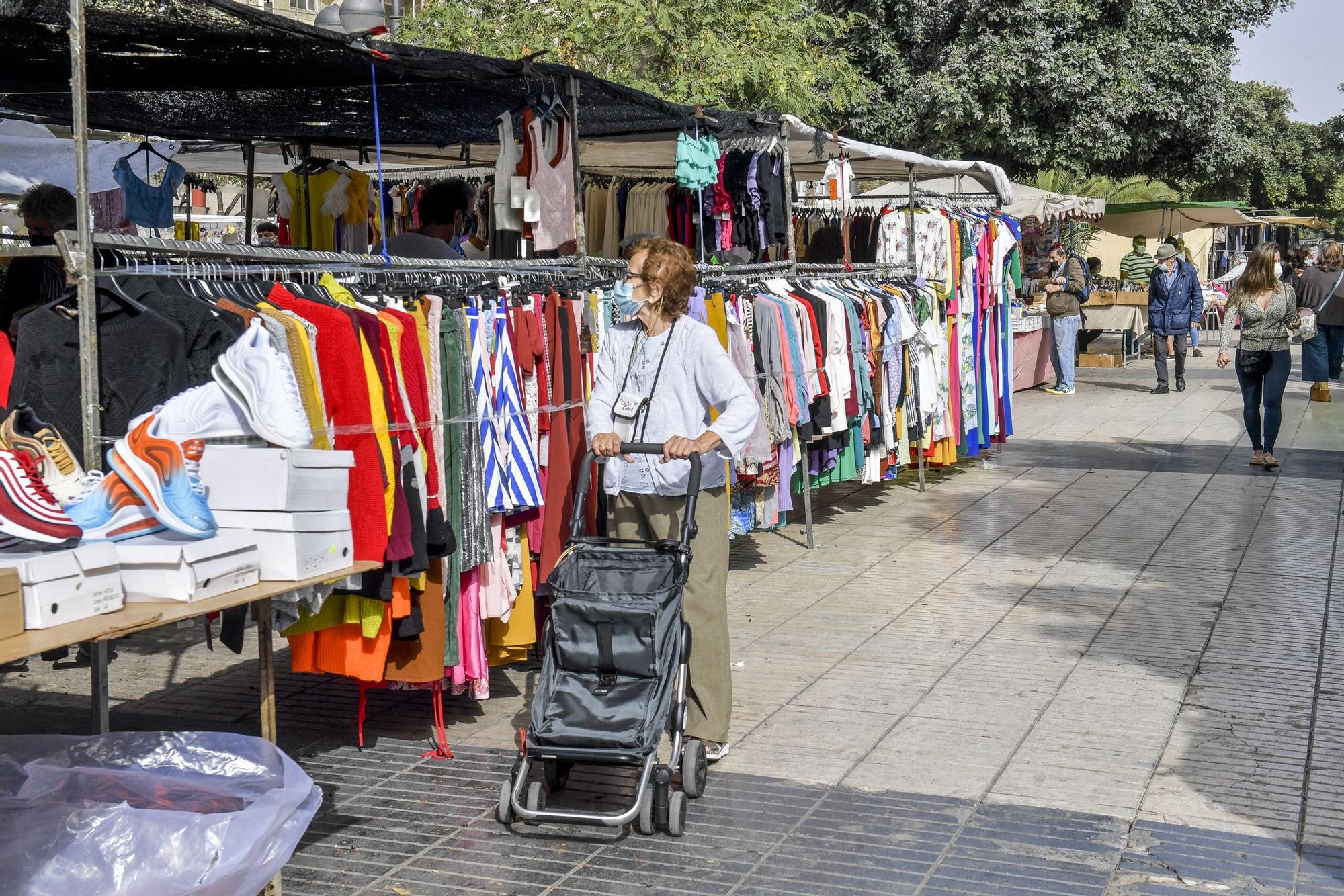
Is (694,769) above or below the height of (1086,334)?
below

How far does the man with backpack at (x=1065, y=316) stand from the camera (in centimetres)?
1806

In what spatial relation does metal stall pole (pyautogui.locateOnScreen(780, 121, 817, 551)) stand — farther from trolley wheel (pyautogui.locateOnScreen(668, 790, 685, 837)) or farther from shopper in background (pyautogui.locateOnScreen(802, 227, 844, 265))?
trolley wheel (pyautogui.locateOnScreen(668, 790, 685, 837))

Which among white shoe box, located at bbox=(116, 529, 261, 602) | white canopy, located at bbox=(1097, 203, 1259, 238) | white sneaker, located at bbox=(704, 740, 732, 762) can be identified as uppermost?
white canopy, located at bbox=(1097, 203, 1259, 238)

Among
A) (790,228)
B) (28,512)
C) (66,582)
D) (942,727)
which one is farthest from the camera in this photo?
(790,228)

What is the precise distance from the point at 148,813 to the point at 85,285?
1.42 m

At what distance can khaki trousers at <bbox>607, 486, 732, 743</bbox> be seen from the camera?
16.2 feet

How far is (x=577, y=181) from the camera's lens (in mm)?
6430

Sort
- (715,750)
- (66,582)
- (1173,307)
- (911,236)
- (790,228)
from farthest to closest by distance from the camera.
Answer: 1. (1173,307)
2. (911,236)
3. (790,228)
4. (715,750)
5. (66,582)

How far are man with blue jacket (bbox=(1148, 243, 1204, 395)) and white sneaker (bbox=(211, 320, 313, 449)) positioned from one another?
16.3 metres

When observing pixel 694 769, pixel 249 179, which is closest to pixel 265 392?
pixel 694 769

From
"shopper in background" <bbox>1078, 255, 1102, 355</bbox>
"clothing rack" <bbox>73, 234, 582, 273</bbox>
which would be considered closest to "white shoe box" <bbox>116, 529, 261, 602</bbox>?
"clothing rack" <bbox>73, 234, 582, 273</bbox>

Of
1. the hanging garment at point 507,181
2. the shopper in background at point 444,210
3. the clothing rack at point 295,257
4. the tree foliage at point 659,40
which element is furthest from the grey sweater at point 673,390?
the tree foliage at point 659,40

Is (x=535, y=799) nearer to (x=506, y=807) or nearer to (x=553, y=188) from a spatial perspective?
(x=506, y=807)

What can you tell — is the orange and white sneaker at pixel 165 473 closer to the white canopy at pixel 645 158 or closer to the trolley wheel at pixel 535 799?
the trolley wheel at pixel 535 799
